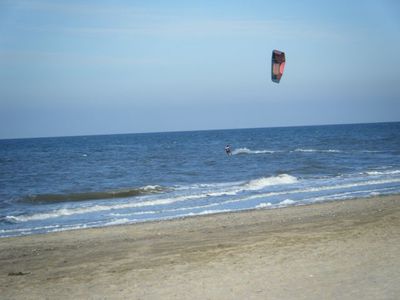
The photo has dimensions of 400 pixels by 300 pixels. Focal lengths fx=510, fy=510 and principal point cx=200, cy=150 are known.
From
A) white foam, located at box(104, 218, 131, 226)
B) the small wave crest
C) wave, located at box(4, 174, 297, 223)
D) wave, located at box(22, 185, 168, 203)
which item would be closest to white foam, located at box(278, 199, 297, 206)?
wave, located at box(4, 174, 297, 223)

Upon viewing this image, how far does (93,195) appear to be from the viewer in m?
23.7

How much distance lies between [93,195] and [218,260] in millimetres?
16228

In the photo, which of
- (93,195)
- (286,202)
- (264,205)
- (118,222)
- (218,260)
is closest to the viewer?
(218,260)

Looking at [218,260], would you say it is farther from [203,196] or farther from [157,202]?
[203,196]

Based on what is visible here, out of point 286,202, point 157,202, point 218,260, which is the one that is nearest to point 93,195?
point 157,202

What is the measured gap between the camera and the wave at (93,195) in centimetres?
2272

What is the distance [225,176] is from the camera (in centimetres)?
3036

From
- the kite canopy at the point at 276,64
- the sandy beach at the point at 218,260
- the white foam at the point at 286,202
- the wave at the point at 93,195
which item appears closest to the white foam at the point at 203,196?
the white foam at the point at 286,202

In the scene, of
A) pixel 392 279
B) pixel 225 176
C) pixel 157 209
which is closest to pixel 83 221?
pixel 157 209

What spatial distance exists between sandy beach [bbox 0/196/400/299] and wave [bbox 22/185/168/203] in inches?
393

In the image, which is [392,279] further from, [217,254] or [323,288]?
[217,254]

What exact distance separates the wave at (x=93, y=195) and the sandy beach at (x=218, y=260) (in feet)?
32.7

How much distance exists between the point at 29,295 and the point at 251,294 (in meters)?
3.19

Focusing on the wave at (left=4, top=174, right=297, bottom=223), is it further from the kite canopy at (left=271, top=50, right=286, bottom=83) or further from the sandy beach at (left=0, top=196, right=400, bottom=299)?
the kite canopy at (left=271, top=50, right=286, bottom=83)
